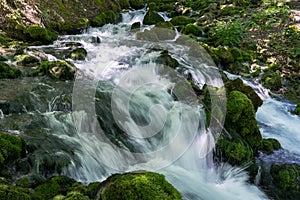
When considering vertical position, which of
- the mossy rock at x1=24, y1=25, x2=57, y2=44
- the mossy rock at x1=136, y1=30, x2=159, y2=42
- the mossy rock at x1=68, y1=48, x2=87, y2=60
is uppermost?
the mossy rock at x1=24, y1=25, x2=57, y2=44

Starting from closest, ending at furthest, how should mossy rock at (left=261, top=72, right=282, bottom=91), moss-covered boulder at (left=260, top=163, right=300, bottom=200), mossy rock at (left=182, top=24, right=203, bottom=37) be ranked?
moss-covered boulder at (left=260, top=163, right=300, bottom=200) < mossy rock at (left=261, top=72, right=282, bottom=91) < mossy rock at (left=182, top=24, right=203, bottom=37)

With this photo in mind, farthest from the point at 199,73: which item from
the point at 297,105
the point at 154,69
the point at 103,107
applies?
the point at 103,107

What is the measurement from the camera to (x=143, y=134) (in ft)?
22.5

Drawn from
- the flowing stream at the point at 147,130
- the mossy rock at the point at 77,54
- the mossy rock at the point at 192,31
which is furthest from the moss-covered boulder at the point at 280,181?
the mossy rock at the point at 192,31

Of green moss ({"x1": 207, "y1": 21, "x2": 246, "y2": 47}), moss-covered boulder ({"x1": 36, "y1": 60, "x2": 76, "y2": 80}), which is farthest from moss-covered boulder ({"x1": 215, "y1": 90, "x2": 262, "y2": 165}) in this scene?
green moss ({"x1": 207, "y1": 21, "x2": 246, "y2": 47})

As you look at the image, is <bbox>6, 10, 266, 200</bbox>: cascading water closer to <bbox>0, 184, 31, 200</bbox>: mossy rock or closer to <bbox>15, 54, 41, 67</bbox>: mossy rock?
<bbox>0, 184, 31, 200</bbox>: mossy rock

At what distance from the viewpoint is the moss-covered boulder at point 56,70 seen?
875 centimetres

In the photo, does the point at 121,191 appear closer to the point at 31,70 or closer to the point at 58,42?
the point at 31,70

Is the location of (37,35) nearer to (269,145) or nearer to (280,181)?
(269,145)

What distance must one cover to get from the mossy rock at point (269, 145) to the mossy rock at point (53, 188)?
15.9ft

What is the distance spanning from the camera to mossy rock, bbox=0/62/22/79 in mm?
8203

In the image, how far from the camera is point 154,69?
10.2m

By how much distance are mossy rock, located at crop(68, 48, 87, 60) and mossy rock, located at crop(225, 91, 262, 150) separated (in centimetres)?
602

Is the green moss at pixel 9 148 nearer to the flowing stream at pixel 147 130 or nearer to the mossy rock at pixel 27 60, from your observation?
the flowing stream at pixel 147 130
